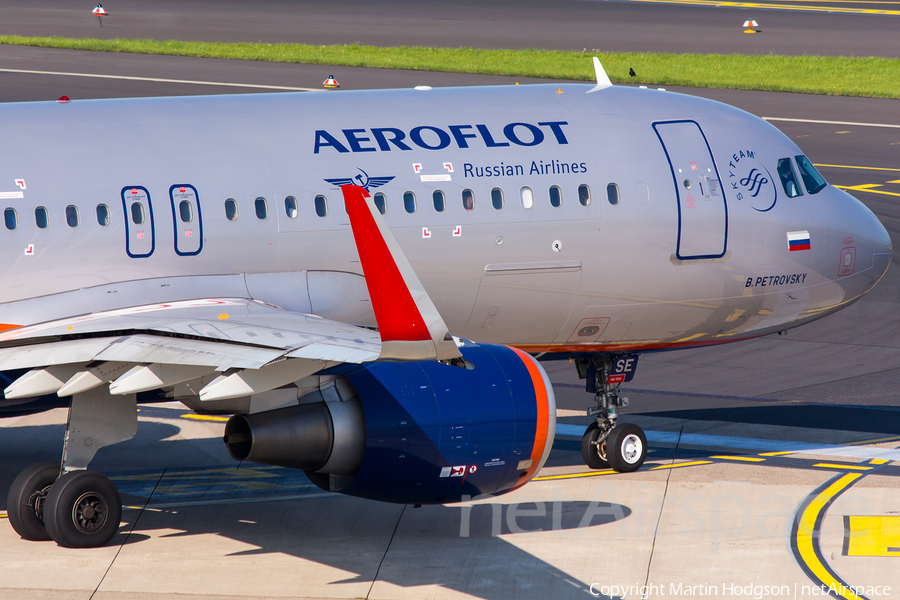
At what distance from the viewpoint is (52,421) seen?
22.0m

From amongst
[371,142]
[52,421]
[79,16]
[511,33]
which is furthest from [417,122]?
[79,16]

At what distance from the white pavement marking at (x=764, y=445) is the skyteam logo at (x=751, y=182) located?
13.7 feet

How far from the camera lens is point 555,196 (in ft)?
58.9

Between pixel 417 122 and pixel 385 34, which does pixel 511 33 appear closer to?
pixel 385 34

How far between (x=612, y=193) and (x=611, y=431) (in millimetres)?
3736

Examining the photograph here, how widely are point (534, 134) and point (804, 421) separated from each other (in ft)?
25.9

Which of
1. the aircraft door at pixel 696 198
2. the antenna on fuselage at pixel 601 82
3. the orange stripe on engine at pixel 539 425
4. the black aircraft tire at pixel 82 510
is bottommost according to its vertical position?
the black aircraft tire at pixel 82 510

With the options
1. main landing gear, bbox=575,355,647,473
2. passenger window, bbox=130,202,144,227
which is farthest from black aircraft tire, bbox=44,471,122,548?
main landing gear, bbox=575,355,647,473

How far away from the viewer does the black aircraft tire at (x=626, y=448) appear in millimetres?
19047

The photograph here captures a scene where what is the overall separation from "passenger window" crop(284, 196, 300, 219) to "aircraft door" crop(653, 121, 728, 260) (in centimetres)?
577

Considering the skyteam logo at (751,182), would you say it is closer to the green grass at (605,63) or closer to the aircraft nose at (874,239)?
the aircraft nose at (874,239)

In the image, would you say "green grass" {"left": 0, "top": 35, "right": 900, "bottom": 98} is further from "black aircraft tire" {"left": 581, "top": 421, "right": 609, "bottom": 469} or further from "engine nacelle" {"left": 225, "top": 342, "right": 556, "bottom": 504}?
"engine nacelle" {"left": 225, "top": 342, "right": 556, "bottom": 504}

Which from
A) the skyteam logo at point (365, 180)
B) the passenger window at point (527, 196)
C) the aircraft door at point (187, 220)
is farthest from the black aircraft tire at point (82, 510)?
the passenger window at point (527, 196)

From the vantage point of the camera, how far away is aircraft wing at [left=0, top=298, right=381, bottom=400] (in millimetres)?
12611
